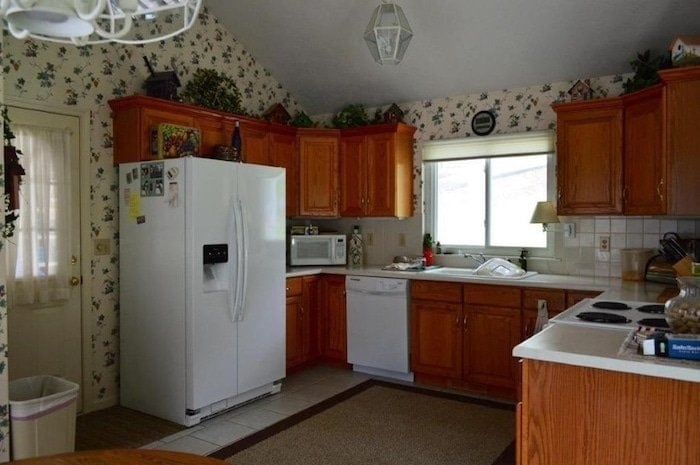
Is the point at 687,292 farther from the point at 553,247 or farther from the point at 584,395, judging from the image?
the point at 553,247

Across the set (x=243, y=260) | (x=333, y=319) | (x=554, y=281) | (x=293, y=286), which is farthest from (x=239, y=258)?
(x=554, y=281)

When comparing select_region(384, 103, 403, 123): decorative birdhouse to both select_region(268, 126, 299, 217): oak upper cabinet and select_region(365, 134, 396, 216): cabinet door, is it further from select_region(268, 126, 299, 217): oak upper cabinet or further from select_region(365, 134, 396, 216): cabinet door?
select_region(268, 126, 299, 217): oak upper cabinet

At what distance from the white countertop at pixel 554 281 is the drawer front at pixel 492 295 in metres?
0.04

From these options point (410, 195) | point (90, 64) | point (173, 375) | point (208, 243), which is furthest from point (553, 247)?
point (90, 64)

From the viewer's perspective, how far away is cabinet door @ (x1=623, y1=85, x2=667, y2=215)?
10.6 feet

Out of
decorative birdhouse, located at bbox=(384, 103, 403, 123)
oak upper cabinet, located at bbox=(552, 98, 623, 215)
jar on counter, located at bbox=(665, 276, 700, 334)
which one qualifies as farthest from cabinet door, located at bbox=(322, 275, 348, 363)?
jar on counter, located at bbox=(665, 276, 700, 334)

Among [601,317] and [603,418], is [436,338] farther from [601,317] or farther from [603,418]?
[603,418]

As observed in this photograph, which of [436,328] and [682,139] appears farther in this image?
[436,328]

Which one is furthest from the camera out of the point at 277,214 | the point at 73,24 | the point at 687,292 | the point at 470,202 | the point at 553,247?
the point at 470,202

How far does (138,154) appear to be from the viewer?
3.55 meters

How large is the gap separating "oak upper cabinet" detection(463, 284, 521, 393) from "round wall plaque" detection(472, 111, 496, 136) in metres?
1.38

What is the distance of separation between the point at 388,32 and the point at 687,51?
1720 mm

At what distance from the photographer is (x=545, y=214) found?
4062 millimetres

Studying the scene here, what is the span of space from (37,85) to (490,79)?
10.7 ft
